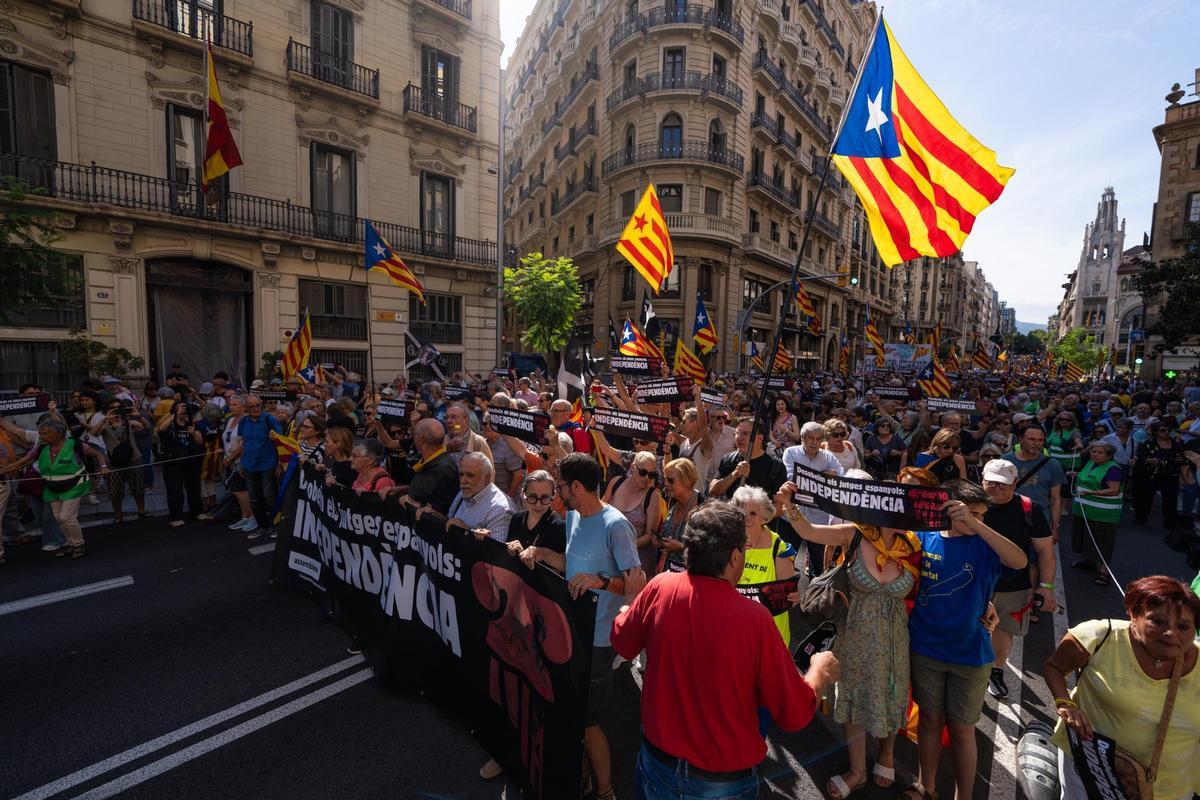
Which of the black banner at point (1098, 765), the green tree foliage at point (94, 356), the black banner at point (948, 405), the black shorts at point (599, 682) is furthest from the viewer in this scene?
the green tree foliage at point (94, 356)

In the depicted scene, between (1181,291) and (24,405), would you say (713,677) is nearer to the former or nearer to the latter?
(24,405)

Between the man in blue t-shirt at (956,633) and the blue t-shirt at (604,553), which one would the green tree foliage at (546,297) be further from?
the man in blue t-shirt at (956,633)

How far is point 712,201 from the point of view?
31391 mm

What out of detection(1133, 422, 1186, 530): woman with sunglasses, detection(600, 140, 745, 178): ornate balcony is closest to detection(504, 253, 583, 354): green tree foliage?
detection(600, 140, 745, 178): ornate balcony

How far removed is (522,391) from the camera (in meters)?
12.8

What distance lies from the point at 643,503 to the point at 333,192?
19.2 m

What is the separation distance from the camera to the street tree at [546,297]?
2419 cm

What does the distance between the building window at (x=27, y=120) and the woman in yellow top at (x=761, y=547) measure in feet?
61.5

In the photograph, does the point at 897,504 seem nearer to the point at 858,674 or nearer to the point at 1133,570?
the point at 858,674

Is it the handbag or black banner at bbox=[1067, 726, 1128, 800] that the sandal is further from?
black banner at bbox=[1067, 726, 1128, 800]

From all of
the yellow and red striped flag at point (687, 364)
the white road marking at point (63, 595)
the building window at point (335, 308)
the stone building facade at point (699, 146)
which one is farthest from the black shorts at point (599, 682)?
the stone building facade at point (699, 146)

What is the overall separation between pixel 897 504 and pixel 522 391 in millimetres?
10517

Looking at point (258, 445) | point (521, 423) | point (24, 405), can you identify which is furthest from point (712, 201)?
point (24, 405)

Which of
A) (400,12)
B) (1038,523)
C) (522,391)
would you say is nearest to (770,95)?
(400,12)
